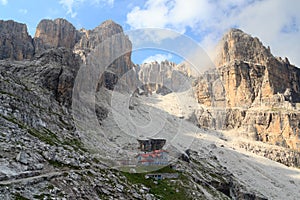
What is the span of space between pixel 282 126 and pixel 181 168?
111 meters

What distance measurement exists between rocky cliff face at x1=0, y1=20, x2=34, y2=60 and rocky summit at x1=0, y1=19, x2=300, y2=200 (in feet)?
1.58

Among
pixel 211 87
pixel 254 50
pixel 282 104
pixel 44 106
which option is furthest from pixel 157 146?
pixel 254 50

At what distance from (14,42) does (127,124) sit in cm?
6880

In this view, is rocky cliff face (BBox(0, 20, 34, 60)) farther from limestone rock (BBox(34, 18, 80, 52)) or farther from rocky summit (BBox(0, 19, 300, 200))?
limestone rock (BBox(34, 18, 80, 52))

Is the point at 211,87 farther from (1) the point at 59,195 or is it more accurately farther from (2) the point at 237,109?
(1) the point at 59,195

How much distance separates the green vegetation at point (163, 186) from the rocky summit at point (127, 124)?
224 millimetres

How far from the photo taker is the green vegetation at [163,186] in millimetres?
35550

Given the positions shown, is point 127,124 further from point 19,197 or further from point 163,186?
point 19,197

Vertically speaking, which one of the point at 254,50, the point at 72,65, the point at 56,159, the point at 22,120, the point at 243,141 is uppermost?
the point at 254,50

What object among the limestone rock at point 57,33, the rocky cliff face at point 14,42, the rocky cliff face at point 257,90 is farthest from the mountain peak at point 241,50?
the rocky cliff face at point 14,42

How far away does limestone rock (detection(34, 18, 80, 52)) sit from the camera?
158 m

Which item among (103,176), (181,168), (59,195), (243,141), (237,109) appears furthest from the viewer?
(237,109)

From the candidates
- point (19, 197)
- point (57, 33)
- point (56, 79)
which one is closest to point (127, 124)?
point (56, 79)

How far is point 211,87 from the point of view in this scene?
192 m
